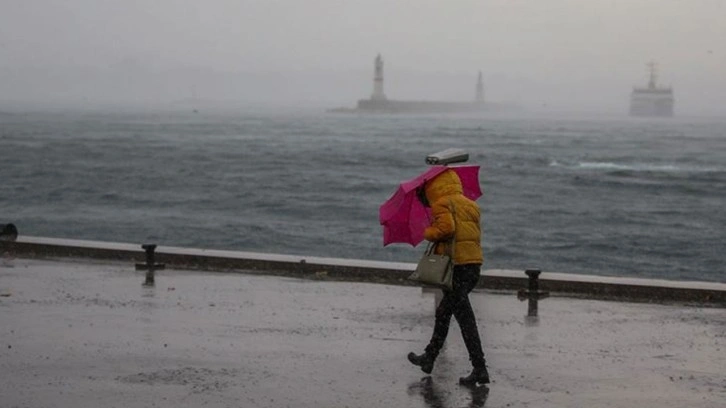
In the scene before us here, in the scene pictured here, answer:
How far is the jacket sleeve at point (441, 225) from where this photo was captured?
324 inches

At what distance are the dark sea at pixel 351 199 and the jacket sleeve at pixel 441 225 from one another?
2316cm

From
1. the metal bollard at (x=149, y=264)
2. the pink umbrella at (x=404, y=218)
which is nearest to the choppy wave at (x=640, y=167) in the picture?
the metal bollard at (x=149, y=264)

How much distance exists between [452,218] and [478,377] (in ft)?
3.55

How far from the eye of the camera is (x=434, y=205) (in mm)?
8328

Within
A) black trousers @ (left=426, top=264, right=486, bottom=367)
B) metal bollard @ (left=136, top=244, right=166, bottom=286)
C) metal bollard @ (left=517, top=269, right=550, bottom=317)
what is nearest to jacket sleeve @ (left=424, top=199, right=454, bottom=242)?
black trousers @ (left=426, top=264, right=486, bottom=367)

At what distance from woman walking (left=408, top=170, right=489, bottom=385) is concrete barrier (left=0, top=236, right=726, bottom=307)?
4.53m

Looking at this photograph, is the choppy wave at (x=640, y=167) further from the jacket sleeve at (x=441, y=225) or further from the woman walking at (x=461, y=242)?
the jacket sleeve at (x=441, y=225)

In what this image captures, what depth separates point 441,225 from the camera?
27.0 ft

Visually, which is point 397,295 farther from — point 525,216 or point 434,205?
point 525,216

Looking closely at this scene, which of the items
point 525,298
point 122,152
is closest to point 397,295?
point 525,298

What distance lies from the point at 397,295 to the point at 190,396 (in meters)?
4.94

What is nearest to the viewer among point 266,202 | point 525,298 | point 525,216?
point 525,298

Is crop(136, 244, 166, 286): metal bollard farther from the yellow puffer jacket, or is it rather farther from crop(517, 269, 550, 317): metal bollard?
the yellow puffer jacket

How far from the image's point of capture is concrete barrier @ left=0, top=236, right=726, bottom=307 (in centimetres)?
1259
